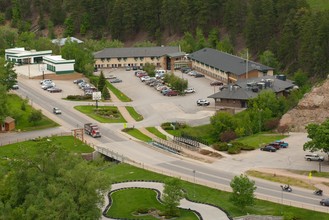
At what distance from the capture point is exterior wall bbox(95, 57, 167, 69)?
422ft

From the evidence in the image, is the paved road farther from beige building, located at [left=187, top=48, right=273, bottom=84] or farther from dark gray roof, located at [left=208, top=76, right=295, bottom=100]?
beige building, located at [left=187, top=48, right=273, bottom=84]

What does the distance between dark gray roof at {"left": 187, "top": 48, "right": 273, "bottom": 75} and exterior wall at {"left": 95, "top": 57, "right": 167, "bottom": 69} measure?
19.6 ft

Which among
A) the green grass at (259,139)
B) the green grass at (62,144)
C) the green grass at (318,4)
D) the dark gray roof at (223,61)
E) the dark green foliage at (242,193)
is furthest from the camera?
the green grass at (318,4)

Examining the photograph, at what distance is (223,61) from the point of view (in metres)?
117

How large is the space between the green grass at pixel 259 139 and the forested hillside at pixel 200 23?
33.1m

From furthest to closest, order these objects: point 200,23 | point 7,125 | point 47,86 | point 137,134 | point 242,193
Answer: point 200,23
point 47,86
point 7,125
point 137,134
point 242,193

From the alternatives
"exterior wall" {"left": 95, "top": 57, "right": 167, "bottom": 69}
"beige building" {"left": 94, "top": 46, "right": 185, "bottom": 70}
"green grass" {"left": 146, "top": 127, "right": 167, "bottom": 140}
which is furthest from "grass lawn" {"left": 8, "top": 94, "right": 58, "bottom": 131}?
"beige building" {"left": 94, "top": 46, "right": 185, "bottom": 70}

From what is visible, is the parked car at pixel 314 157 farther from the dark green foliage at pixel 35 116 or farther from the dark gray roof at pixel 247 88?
the dark green foliage at pixel 35 116

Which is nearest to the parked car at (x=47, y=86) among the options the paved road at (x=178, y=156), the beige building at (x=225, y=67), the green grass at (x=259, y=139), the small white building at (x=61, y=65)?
the paved road at (x=178, y=156)

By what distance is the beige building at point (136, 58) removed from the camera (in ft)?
421

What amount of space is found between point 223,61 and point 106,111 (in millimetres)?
30221

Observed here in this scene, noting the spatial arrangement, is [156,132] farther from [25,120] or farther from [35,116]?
[25,120]

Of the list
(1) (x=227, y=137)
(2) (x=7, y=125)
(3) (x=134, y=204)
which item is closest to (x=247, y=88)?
(1) (x=227, y=137)

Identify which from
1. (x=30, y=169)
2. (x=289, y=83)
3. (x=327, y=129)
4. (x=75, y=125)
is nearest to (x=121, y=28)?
(x=289, y=83)
